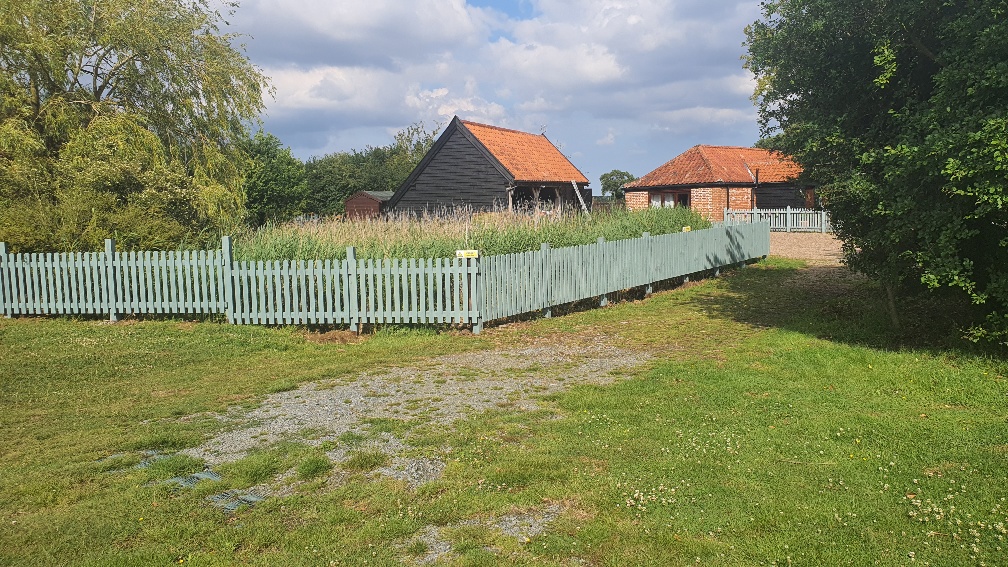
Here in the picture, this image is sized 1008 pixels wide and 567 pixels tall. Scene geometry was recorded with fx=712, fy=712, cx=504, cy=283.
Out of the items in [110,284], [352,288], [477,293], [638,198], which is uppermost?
[638,198]

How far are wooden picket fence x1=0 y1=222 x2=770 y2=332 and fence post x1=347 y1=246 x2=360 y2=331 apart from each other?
0.7 inches

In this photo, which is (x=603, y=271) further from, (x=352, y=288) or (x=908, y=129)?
(x=908, y=129)

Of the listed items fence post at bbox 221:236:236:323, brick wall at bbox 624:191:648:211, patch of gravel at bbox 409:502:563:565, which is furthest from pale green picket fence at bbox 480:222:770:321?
brick wall at bbox 624:191:648:211

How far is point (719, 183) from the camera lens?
41.7 metres

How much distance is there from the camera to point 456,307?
1220 cm

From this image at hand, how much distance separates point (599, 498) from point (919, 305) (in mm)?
9750

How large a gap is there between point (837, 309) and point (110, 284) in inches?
521

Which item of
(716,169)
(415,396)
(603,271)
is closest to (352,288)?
(415,396)

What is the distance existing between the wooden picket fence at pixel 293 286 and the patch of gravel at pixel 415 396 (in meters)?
1.94

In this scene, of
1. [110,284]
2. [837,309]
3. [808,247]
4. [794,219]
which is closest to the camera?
[837,309]

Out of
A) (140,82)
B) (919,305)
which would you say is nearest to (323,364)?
(919,305)

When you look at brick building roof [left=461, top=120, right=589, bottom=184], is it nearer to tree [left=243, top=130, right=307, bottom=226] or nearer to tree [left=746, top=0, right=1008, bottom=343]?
tree [left=243, top=130, right=307, bottom=226]

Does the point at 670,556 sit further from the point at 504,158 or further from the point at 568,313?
the point at 504,158

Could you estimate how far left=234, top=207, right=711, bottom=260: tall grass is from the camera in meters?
13.5
